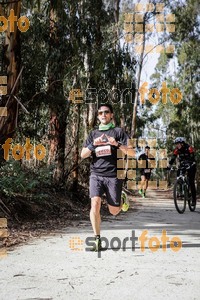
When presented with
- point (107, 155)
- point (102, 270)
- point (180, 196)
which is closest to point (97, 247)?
point (102, 270)

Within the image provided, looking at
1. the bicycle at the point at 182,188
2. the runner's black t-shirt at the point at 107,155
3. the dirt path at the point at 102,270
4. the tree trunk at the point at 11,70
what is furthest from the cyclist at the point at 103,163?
the bicycle at the point at 182,188

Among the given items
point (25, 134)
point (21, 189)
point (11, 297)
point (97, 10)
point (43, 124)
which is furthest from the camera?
point (97, 10)

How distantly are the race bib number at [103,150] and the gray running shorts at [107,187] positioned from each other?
0.90 feet

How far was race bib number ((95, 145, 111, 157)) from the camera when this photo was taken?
5.05m

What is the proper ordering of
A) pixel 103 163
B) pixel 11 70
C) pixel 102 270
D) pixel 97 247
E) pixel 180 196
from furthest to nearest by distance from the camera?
pixel 180 196 < pixel 11 70 < pixel 103 163 < pixel 97 247 < pixel 102 270

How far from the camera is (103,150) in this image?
200 inches

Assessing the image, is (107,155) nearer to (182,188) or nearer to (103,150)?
(103,150)

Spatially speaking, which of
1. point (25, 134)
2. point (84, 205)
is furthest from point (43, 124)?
point (84, 205)

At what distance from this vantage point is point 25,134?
8859 millimetres

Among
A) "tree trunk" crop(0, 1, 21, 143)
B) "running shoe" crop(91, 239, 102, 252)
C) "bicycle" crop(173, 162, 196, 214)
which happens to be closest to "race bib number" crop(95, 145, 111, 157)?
"running shoe" crop(91, 239, 102, 252)

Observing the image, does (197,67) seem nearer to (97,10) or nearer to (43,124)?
(97,10)

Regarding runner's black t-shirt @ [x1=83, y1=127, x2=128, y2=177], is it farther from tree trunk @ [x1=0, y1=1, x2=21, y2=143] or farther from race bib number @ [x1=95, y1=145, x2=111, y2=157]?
tree trunk @ [x1=0, y1=1, x2=21, y2=143]

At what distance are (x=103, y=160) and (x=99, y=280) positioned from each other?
1.69 meters

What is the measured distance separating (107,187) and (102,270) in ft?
4.17
